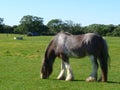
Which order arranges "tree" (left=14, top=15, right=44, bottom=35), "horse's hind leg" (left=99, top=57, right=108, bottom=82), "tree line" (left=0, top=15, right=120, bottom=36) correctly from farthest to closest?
1. "tree" (left=14, top=15, right=44, bottom=35)
2. "tree line" (left=0, top=15, right=120, bottom=36)
3. "horse's hind leg" (left=99, top=57, right=108, bottom=82)

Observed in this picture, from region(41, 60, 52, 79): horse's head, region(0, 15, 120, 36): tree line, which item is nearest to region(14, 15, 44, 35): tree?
region(0, 15, 120, 36): tree line

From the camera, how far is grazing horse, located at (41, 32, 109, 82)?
1485 centimetres

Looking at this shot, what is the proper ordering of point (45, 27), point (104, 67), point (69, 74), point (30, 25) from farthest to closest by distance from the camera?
point (30, 25), point (45, 27), point (69, 74), point (104, 67)

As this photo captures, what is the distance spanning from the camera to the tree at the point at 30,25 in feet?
566

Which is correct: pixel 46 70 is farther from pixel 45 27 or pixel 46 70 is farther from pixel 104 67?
pixel 45 27

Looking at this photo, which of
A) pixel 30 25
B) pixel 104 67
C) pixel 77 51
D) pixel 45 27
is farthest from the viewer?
pixel 30 25

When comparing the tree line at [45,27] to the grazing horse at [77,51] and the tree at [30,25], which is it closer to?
the tree at [30,25]

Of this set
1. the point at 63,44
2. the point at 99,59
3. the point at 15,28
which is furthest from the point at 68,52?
the point at 15,28

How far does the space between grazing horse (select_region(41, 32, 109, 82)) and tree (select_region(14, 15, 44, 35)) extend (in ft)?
490

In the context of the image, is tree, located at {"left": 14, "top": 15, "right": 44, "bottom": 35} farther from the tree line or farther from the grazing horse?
the grazing horse

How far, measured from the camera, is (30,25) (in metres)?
180

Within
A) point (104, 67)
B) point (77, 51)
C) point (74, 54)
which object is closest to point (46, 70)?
point (74, 54)

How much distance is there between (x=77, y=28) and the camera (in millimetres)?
132375

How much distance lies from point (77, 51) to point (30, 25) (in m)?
166
